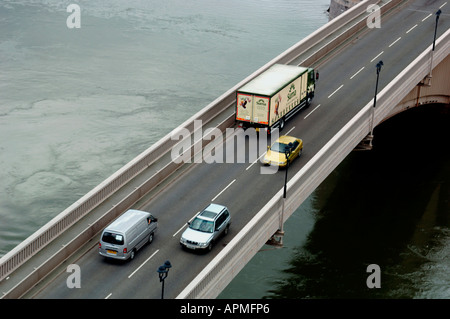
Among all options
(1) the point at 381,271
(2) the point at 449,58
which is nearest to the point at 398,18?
(2) the point at 449,58

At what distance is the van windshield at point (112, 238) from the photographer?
3453cm

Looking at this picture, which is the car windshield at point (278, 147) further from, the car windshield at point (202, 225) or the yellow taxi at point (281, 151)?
the car windshield at point (202, 225)

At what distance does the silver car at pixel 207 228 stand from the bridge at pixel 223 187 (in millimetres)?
525

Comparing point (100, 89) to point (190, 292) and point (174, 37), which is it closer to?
point (174, 37)

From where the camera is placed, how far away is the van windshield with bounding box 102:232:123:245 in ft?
113

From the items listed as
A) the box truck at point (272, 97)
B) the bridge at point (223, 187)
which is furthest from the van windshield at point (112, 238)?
the box truck at point (272, 97)

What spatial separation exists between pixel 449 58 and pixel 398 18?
27.4 feet

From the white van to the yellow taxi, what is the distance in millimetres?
9919

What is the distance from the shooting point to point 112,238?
3472cm

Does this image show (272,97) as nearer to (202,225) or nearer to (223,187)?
(223,187)

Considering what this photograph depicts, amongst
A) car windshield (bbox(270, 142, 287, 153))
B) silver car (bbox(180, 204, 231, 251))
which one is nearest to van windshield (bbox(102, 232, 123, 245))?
silver car (bbox(180, 204, 231, 251))

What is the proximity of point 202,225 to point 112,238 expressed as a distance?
435 centimetres

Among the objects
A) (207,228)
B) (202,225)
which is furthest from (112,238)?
(207,228)
